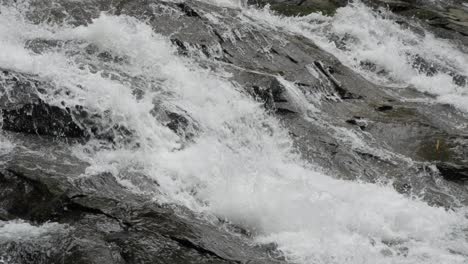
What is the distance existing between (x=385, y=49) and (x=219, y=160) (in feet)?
27.8

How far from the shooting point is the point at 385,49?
608 inches

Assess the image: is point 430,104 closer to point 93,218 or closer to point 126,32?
point 126,32

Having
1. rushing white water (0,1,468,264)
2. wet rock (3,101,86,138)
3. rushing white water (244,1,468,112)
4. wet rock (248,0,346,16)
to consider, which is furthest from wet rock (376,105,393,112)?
wet rock (3,101,86,138)

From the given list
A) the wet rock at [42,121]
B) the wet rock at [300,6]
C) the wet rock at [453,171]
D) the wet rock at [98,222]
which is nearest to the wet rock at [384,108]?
the wet rock at [453,171]

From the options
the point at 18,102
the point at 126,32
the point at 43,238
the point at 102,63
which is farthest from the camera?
the point at 126,32

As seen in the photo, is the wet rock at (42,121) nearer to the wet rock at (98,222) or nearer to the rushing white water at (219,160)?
the rushing white water at (219,160)

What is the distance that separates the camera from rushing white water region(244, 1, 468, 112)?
46.9ft

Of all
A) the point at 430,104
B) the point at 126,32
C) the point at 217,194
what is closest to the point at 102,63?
the point at 126,32

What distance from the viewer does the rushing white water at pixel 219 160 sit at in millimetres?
7352

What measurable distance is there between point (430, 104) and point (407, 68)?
2.16 m

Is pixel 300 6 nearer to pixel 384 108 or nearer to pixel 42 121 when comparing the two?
pixel 384 108

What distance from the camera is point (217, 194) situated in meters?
7.73

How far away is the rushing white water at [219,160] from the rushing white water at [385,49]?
165 inches

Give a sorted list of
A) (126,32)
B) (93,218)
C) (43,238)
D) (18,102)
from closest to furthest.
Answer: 1. (43,238)
2. (93,218)
3. (18,102)
4. (126,32)
